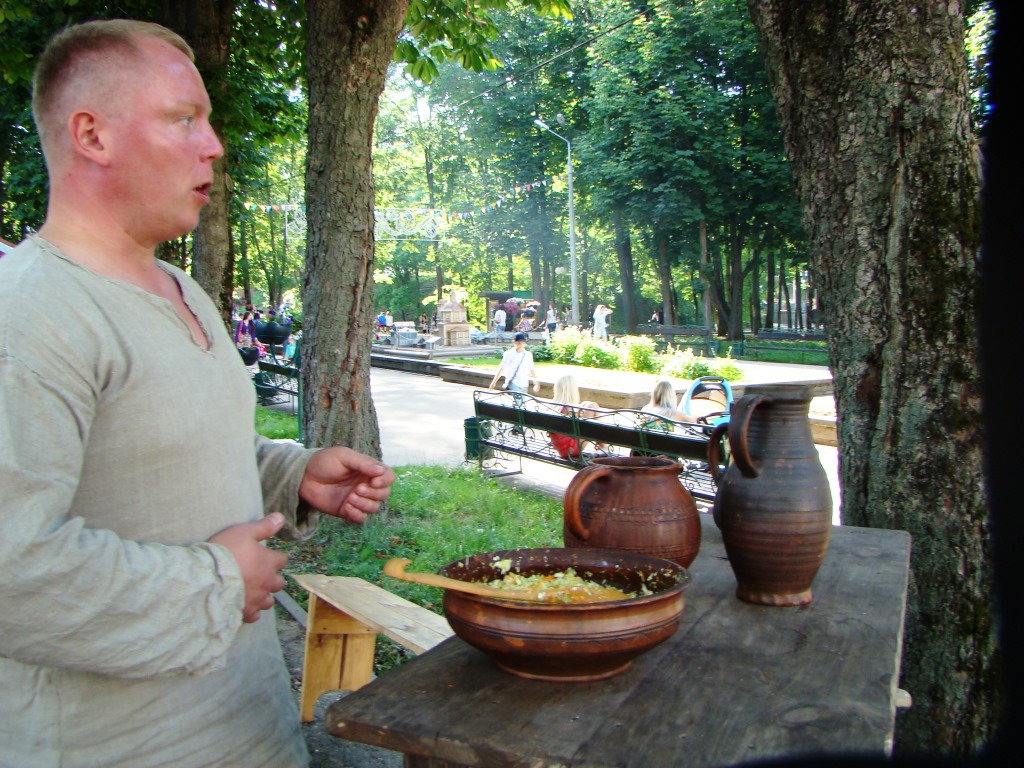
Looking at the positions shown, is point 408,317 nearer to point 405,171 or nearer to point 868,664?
point 405,171

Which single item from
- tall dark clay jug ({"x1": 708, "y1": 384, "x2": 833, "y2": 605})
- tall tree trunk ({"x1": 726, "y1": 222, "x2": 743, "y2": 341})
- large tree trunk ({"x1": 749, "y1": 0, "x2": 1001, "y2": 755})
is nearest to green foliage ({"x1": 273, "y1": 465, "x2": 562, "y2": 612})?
large tree trunk ({"x1": 749, "y1": 0, "x2": 1001, "y2": 755})

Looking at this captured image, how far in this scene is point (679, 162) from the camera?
29141mm

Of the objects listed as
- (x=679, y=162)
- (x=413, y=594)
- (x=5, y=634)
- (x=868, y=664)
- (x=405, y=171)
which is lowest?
(x=413, y=594)

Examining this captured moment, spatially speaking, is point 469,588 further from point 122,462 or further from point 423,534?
point 423,534

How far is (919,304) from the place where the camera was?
2811 mm

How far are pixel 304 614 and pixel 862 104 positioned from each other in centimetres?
373

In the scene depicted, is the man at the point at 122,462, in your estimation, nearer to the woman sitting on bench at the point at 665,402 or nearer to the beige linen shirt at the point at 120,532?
the beige linen shirt at the point at 120,532

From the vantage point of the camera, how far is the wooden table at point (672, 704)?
1.27 metres

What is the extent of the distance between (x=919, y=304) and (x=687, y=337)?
24.2 m

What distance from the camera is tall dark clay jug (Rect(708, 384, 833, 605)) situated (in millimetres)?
1882

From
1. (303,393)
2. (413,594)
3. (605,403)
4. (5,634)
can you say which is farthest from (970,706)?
(605,403)

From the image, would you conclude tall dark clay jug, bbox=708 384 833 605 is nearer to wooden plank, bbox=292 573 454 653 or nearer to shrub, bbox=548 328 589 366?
wooden plank, bbox=292 573 454 653

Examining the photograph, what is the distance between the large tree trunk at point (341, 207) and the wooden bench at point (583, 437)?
7.54 ft

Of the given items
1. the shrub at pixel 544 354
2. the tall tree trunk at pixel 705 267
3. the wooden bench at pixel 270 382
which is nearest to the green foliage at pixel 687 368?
the shrub at pixel 544 354
